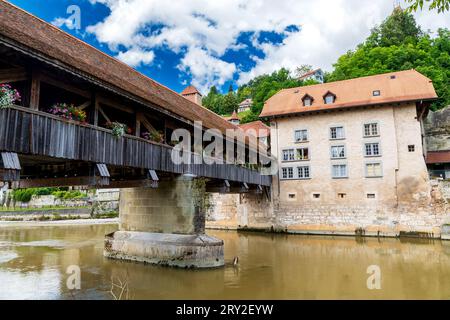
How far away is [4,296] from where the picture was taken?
7.45 m

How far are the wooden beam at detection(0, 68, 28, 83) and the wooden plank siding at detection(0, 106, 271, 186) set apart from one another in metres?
0.80

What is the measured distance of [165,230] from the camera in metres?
11.5

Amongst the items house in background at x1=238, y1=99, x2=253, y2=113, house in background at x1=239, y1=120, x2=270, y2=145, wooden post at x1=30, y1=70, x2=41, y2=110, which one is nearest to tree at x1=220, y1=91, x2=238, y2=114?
house in background at x1=238, y1=99, x2=253, y2=113

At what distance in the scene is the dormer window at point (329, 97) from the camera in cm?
2207

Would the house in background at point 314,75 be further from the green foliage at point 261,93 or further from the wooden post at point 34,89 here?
the wooden post at point 34,89

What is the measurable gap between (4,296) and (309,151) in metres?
18.3

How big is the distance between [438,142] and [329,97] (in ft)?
28.9

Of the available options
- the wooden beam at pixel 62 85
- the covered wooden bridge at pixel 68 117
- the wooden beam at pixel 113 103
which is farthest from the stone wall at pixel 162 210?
the wooden beam at pixel 62 85

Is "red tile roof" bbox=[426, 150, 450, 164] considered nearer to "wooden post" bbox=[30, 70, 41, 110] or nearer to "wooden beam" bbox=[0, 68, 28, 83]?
"wooden post" bbox=[30, 70, 41, 110]

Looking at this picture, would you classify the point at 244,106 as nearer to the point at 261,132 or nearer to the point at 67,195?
the point at 67,195

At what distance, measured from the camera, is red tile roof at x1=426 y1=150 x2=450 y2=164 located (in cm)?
2150

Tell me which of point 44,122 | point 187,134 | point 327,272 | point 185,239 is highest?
point 187,134
